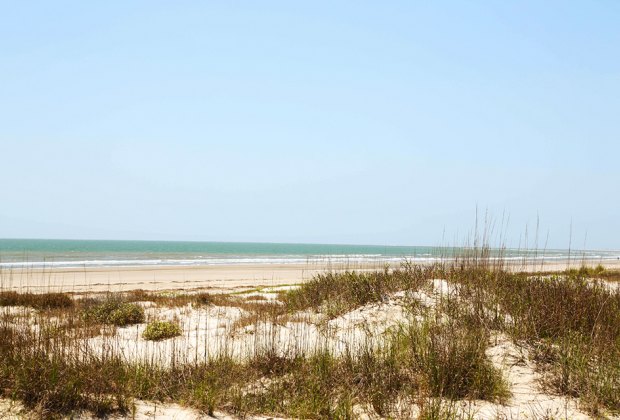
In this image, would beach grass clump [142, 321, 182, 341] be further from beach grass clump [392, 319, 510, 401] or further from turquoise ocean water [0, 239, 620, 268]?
beach grass clump [392, 319, 510, 401]

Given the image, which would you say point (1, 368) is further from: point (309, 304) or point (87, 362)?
point (309, 304)

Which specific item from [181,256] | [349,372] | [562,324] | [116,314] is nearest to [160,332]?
[116,314]

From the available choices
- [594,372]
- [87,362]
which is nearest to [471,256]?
[594,372]

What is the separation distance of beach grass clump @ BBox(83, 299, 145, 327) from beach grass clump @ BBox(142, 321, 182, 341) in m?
1.71

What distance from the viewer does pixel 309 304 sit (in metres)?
11.9

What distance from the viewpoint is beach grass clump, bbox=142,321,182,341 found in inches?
350

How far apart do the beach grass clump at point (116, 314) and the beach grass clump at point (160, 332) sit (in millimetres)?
1713

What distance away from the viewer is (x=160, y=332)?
8984 mm

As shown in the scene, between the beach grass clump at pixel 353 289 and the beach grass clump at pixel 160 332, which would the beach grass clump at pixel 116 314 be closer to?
the beach grass clump at pixel 160 332

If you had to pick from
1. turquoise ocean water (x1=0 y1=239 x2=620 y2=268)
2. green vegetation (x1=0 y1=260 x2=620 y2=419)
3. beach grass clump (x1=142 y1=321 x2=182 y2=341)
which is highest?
green vegetation (x1=0 y1=260 x2=620 y2=419)

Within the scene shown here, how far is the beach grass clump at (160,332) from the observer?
29.1 feet

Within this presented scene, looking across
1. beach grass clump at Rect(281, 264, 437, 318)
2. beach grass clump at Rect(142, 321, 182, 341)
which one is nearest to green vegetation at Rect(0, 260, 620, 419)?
beach grass clump at Rect(142, 321, 182, 341)

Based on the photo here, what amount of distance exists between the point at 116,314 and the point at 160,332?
88.7 inches

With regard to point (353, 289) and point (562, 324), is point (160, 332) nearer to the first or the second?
point (353, 289)
